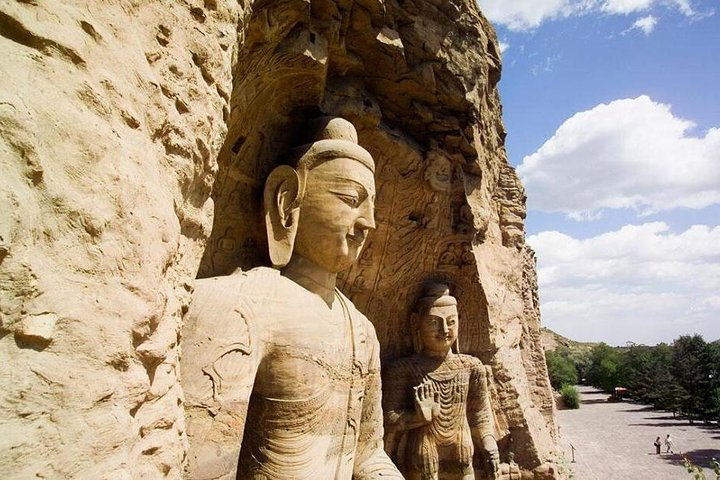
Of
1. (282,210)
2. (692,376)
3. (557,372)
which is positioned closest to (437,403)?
(282,210)

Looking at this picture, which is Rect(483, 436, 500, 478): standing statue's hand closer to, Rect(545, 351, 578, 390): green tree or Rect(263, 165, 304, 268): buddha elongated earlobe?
Rect(263, 165, 304, 268): buddha elongated earlobe

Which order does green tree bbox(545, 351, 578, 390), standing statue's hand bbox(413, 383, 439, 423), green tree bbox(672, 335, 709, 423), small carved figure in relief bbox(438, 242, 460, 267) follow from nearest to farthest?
1. standing statue's hand bbox(413, 383, 439, 423)
2. small carved figure in relief bbox(438, 242, 460, 267)
3. green tree bbox(672, 335, 709, 423)
4. green tree bbox(545, 351, 578, 390)

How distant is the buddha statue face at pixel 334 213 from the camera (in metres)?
2.91

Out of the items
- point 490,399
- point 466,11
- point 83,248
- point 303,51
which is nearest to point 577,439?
point 490,399

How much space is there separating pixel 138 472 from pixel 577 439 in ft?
64.7

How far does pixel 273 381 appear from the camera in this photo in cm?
247

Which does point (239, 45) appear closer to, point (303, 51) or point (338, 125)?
point (303, 51)

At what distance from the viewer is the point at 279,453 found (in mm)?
2467

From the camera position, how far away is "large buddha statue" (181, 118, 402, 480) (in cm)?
216

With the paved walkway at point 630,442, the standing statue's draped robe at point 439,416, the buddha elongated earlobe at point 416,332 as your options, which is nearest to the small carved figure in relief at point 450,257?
the buddha elongated earlobe at point 416,332

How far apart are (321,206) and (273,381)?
3.33ft

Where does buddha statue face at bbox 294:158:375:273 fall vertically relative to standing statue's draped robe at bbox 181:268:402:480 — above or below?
above

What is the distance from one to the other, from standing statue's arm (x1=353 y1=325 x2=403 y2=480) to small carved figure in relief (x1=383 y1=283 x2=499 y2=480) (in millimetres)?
1307

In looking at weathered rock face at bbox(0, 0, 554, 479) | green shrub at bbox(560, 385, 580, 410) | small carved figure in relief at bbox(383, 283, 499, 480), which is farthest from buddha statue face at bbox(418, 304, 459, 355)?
green shrub at bbox(560, 385, 580, 410)
